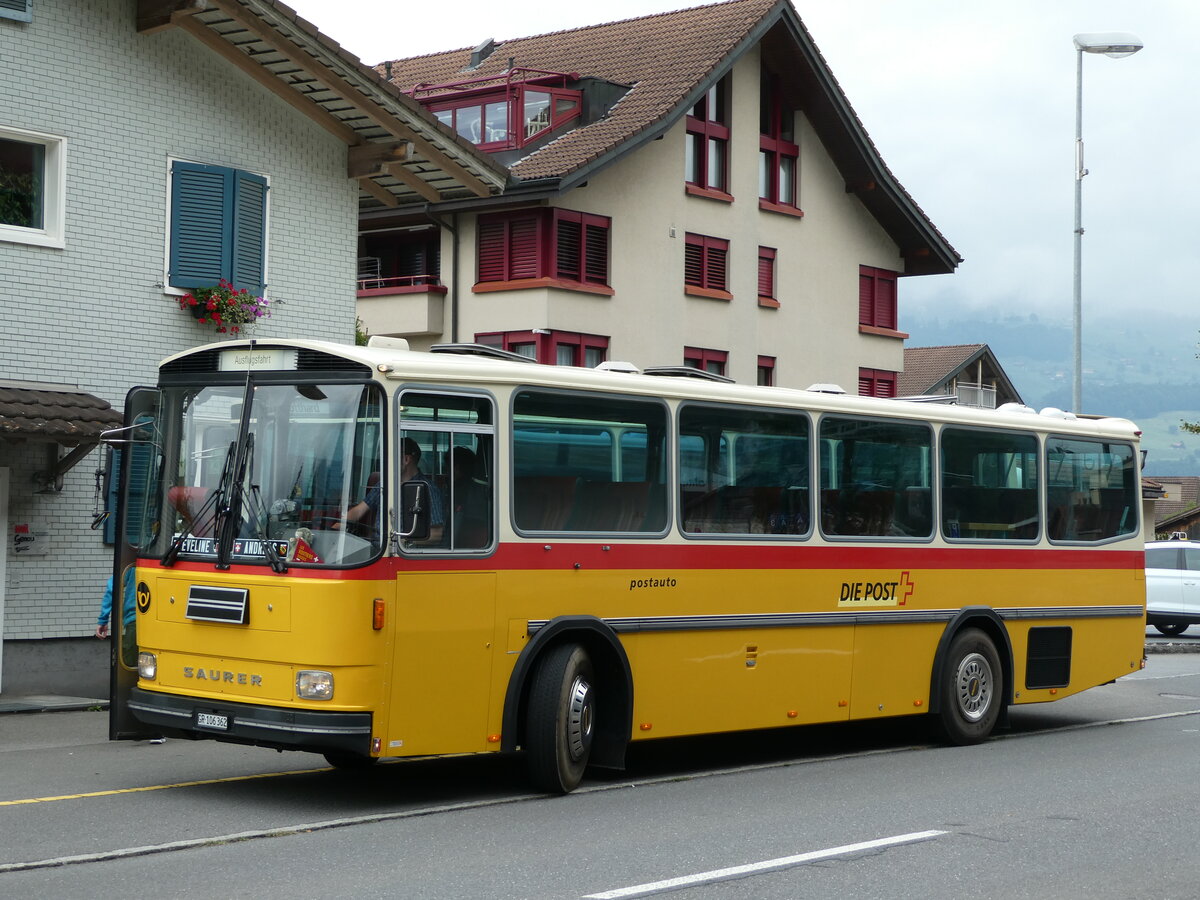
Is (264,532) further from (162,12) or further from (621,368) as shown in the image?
(162,12)

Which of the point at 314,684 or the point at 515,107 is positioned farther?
the point at 515,107

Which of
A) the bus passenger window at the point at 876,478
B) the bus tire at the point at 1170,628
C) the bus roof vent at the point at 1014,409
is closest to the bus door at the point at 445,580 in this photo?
the bus passenger window at the point at 876,478

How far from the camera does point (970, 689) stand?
48.4 ft

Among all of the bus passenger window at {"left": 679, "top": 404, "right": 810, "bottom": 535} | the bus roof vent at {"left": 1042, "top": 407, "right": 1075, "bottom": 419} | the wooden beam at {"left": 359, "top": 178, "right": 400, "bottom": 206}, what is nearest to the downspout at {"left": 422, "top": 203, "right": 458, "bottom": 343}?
the wooden beam at {"left": 359, "top": 178, "right": 400, "bottom": 206}

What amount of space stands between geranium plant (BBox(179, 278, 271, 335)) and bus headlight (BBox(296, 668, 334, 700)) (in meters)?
8.80

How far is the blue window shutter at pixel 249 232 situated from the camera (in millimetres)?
18359

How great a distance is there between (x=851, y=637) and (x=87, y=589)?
820 cm

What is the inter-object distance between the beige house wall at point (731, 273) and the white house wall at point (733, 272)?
22 millimetres

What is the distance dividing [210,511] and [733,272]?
24.5 m

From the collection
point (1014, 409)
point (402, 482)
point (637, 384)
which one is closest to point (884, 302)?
point (1014, 409)

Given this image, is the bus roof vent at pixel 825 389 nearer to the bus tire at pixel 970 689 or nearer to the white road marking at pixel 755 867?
the bus tire at pixel 970 689

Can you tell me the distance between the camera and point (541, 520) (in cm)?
1106

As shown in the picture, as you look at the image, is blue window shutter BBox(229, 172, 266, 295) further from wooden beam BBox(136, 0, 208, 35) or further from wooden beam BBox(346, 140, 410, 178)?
wooden beam BBox(136, 0, 208, 35)

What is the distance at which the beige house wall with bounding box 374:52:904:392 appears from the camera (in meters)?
31.5
